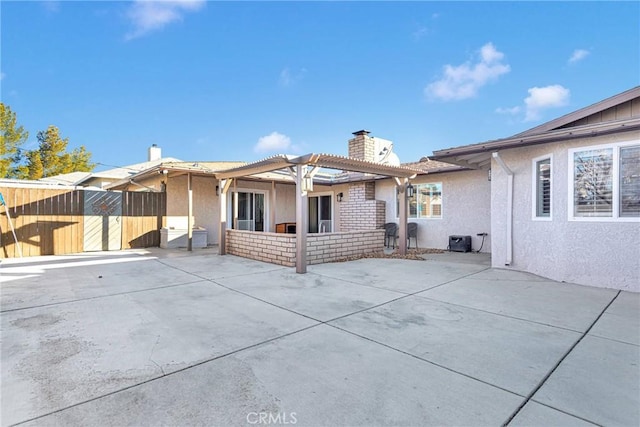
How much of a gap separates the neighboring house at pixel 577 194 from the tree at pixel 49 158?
27262 mm

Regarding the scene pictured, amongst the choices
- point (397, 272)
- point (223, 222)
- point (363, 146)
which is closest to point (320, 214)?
point (363, 146)

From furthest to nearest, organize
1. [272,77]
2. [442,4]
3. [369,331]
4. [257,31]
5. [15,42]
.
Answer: [272,77] → [15,42] → [257,31] → [442,4] → [369,331]

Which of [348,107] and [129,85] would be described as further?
[129,85]

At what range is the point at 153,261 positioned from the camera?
322 inches

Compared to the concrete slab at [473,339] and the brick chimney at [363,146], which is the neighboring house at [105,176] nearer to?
the brick chimney at [363,146]

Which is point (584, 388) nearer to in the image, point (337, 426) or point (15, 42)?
point (337, 426)

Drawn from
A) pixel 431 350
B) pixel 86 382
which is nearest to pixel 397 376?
pixel 431 350

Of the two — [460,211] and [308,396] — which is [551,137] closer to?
[460,211]

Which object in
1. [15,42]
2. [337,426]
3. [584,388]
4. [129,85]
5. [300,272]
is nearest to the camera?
[337,426]

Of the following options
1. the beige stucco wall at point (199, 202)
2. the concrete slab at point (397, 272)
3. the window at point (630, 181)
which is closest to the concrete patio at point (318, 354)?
the concrete slab at point (397, 272)

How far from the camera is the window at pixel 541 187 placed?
6434 mm

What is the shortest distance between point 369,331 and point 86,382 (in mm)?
2559

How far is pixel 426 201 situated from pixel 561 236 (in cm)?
583

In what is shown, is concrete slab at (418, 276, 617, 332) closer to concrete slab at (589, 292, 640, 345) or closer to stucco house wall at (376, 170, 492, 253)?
concrete slab at (589, 292, 640, 345)
